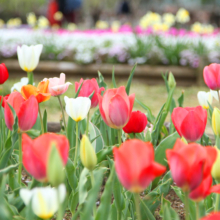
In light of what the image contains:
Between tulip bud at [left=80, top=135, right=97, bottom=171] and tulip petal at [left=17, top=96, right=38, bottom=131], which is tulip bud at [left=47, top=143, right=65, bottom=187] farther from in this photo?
tulip petal at [left=17, top=96, right=38, bottom=131]

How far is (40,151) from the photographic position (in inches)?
27.0

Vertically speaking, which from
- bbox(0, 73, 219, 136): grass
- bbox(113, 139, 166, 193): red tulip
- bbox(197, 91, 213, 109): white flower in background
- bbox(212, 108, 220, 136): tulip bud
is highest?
bbox(113, 139, 166, 193): red tulip

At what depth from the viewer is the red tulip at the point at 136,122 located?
122 cm

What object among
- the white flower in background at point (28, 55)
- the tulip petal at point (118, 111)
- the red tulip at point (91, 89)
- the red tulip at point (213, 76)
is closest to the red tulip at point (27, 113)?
the tulip petal at point (118, 111)

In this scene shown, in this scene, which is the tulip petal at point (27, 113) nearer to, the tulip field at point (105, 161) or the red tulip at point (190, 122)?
the tulip field at point (105, 161)

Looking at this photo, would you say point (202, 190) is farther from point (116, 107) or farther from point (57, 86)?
point (57, 86)

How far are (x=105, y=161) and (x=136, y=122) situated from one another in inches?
6.7

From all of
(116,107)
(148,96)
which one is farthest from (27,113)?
(148,96)

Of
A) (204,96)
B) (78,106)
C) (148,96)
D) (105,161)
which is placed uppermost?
(78,106)

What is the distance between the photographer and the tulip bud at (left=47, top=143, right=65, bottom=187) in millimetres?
625

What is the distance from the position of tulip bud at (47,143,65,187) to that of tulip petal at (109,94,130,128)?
1.24 feet

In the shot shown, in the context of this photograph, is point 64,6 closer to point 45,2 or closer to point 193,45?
point 193,45

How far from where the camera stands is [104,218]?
2.68 ft

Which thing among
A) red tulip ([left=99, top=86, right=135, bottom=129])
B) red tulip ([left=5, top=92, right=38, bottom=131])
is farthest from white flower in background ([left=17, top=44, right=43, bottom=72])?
red tulip ([left=99, top=86, right=135, bottom=129])
